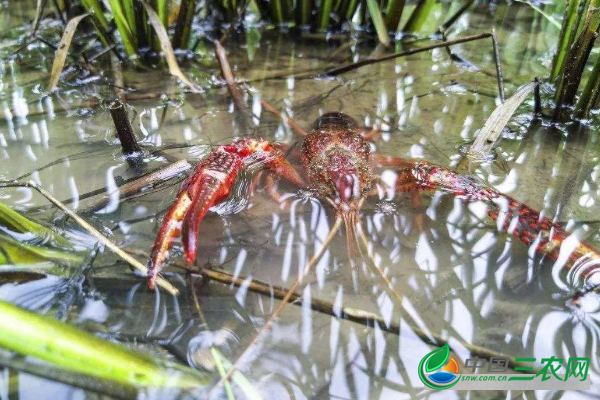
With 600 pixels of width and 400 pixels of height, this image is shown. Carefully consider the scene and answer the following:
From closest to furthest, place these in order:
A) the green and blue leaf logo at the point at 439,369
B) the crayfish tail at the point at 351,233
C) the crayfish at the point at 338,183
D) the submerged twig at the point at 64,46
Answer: the green and blue leaf logo at the point at 439,369, the crayfish at the point at 338,183, the crayfish tail at the point at 351,233, the submerged twig at the point at 64,46

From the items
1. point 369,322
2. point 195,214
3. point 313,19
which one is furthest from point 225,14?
point 369,322

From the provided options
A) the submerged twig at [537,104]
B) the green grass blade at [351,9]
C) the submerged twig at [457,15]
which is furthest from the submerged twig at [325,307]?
the green grass blade at [351,9]

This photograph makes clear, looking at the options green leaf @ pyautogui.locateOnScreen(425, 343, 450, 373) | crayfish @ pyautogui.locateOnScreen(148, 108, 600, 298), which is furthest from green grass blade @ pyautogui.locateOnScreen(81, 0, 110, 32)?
green leaf @ pyautogui.locateOnScreen(425, 343, 450, 373)

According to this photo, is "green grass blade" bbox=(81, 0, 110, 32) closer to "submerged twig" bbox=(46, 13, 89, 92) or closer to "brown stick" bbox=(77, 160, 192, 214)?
"submerged twig" bbox=(46, 13, 89, 92)

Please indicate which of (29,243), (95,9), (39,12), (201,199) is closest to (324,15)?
(95,9)

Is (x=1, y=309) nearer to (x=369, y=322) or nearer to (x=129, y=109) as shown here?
(x=369, y=322)

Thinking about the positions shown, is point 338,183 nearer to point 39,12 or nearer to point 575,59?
point 575,59

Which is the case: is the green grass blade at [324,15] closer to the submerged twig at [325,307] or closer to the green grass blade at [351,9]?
the green grass blade at [351,9]
